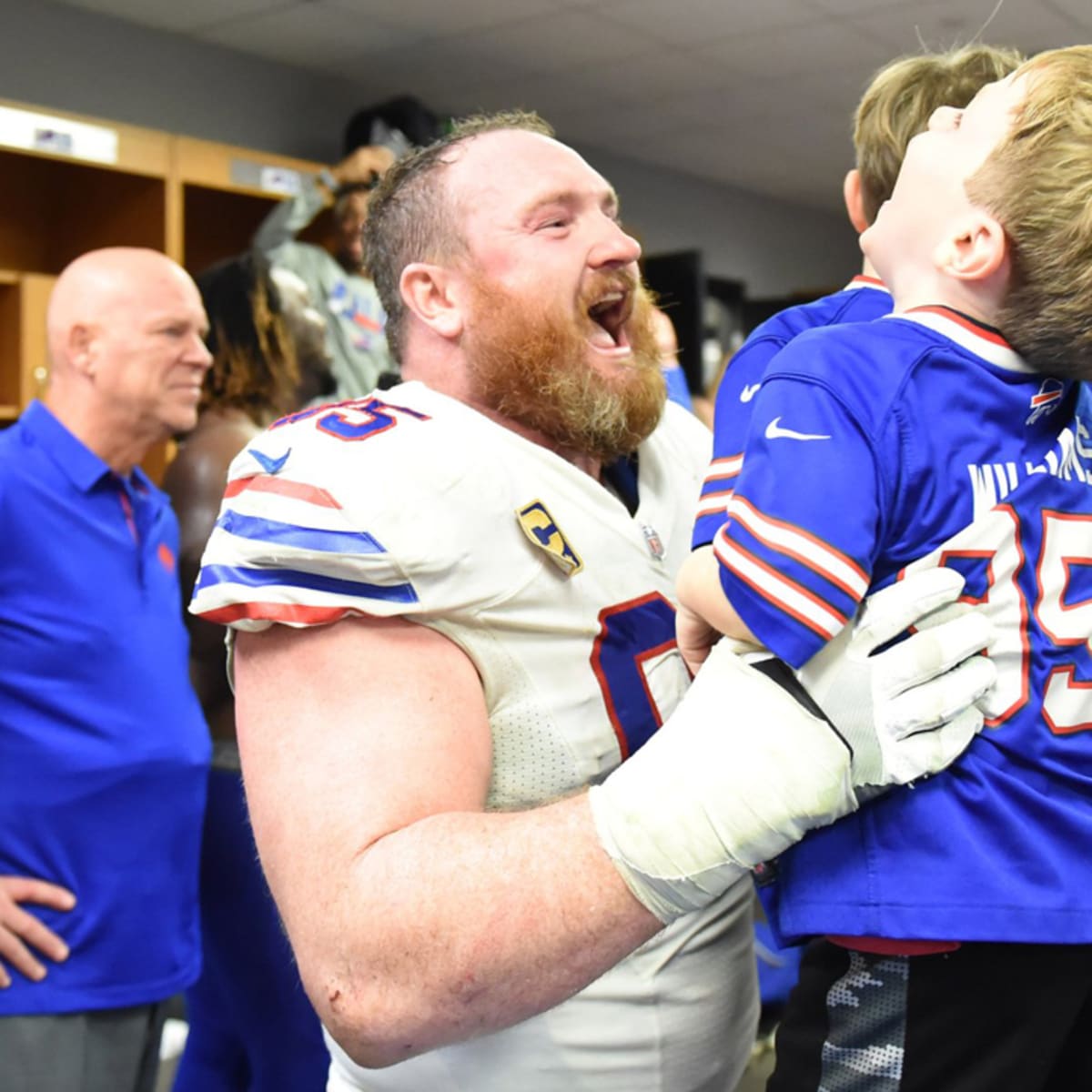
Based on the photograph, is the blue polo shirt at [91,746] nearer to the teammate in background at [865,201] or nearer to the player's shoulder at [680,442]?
the player's shoulder at [680,442]

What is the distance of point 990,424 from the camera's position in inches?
38.5

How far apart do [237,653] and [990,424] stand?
66 centimetres

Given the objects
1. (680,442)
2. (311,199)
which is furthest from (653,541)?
(311,199)

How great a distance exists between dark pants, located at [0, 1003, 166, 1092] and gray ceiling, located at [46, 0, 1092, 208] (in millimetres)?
3802

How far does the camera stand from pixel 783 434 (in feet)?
2.99

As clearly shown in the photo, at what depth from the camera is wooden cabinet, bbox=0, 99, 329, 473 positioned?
4051 mm

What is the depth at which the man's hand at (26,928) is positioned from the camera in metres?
1.87

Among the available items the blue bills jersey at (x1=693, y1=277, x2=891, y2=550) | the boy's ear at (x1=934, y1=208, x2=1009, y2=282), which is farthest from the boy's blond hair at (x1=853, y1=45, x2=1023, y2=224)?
the boy's ear at (x1=934, y1=208, x2=1009, y2=282)

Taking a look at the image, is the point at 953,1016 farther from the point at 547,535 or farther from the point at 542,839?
the point at 547,535

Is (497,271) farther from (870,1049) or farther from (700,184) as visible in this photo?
(700,184)

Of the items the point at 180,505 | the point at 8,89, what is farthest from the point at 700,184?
the point at 180,505

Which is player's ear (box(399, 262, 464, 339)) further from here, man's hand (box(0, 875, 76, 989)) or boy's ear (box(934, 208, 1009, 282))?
man's hand (box(0, 875, 76, 989))

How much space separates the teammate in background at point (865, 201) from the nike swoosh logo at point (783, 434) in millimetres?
152

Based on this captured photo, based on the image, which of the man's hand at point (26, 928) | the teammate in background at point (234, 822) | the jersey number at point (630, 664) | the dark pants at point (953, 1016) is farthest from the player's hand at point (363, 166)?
the dark pants at point (953, 1016)
